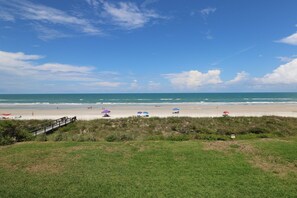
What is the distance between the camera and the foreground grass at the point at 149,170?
6887 millimetres

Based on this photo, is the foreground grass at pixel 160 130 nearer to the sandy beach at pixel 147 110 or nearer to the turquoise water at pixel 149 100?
the sandy beach at pixel 147 110

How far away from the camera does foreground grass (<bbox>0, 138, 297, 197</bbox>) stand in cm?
689

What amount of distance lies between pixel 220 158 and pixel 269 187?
8.67 ft

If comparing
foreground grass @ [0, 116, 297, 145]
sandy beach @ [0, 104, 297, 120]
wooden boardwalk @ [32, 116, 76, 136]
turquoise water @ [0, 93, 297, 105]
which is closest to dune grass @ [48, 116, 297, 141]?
foreground grass @ [0, 116, 297, 145]

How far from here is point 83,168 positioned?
8633 mm

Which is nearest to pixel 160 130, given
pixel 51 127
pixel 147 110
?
pixel 51 127

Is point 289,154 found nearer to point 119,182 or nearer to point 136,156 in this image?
point 136,156

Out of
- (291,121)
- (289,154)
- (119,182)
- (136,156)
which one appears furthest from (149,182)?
(291,121)

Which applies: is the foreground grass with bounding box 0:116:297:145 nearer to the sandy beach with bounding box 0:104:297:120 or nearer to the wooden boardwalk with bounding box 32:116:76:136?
the wooden boardwalk with bounding box 32:116:76:136

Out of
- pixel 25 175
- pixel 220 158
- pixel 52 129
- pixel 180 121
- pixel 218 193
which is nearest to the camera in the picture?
pixel 218 193

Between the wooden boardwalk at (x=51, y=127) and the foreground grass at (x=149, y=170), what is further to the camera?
the wooden boardwalk at (x=51, y=127)

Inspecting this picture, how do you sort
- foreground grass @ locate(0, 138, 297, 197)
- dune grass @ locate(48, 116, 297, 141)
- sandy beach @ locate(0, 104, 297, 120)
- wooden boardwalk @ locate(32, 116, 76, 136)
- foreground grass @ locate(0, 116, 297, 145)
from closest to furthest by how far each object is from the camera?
foreground grass @ locate(0, 138, 297, 197)
foreground grass @ locate(0, 116, 297, 145)
dune grass @ locate(48, 116, 297, 141)
wooden boardwalk @ locate(32, 116, 76, 136)
sandy beach @ locate(0, 104, 297, 120)

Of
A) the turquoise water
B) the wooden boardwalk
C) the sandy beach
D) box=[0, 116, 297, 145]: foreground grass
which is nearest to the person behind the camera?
box=[0, 116, 297, 145]: foreground grass

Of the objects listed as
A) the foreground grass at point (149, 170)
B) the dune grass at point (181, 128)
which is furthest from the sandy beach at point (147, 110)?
the foreground grass at point (149, 170)
